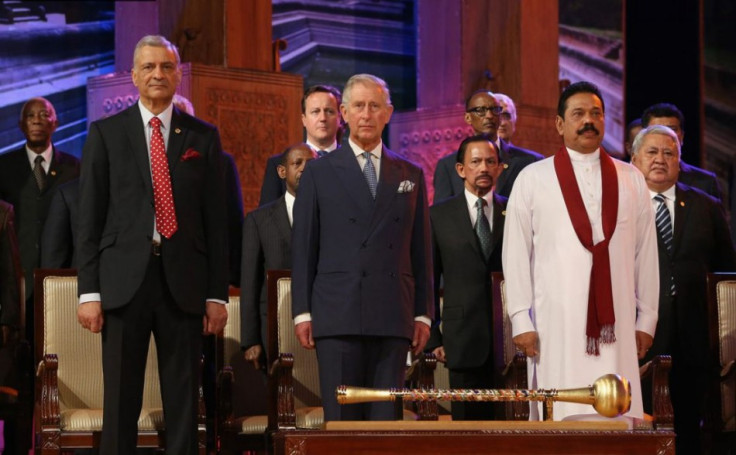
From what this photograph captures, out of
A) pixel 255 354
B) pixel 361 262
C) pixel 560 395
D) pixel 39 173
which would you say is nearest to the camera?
pixel 560 395

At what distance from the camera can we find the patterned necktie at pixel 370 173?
4.48 metres

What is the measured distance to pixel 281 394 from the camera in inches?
179

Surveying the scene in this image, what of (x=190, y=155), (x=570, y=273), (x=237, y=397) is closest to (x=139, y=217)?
A: (x=190, y=155)

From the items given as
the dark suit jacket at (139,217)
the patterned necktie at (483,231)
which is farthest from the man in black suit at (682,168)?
the dark suit jacket at (139,217)

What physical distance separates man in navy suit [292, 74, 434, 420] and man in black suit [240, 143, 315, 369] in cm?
75

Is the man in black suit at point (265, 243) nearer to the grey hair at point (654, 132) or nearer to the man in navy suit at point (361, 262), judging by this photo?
the man in navy suit at point (361, 262)

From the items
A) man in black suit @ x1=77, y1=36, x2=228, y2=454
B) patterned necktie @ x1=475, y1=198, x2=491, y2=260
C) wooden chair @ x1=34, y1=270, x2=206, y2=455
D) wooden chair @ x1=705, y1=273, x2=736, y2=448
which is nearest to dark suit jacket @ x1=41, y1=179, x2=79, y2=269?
wooden chair @ x1=34, y1=270, x2=206, y2=455

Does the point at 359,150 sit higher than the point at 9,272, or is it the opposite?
the point at 359,150

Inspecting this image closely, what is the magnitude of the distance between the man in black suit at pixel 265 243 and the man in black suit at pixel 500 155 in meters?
0.88

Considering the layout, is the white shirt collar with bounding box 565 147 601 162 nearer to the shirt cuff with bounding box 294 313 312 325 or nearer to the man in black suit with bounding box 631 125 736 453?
the man in black suit with bounding box 631 125 736 453

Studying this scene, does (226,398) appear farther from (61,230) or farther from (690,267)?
(690,267)

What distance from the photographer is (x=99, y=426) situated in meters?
4.58

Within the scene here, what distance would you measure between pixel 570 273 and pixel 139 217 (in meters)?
1.50

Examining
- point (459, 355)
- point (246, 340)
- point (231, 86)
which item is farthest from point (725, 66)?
point (246, 340)
